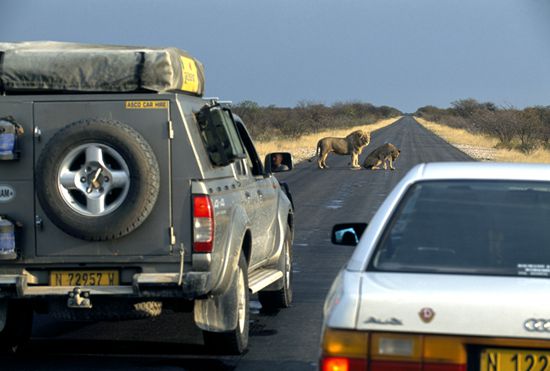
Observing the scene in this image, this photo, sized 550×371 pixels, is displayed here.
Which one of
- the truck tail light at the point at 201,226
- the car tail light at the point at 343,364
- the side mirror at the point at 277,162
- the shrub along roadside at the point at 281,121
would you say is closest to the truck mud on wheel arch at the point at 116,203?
the truck tail light at the point at 201,226

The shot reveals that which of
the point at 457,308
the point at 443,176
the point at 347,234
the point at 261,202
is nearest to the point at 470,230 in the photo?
the point at 443,176

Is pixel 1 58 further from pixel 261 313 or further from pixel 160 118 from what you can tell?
pixel 261 313

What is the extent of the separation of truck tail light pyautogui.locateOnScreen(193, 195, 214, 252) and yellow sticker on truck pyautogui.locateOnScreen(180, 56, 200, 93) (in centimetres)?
112

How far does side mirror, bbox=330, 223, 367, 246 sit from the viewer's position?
6145 mm

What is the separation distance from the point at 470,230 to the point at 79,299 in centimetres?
333

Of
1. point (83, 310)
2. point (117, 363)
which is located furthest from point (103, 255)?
point (117, 363)

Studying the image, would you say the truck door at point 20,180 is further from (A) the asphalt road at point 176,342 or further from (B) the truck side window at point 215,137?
(B) the truck side window at point 215,137

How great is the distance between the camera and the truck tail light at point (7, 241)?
293 inches

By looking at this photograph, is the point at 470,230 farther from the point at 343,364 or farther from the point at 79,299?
the point at 79,299

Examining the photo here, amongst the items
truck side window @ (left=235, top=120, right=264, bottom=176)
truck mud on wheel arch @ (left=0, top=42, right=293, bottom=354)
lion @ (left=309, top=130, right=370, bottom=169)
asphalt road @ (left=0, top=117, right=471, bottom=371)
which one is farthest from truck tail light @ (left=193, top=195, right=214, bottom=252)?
lion @ (left=309, top=130, right=370, bottom=169)

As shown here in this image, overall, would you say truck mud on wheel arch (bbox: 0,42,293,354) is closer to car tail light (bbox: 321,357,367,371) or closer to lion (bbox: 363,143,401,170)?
car tail light (bbox: 321,357,367,371)

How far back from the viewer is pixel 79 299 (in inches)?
292

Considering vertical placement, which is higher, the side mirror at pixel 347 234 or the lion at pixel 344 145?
the side mirror at pixel 347 234

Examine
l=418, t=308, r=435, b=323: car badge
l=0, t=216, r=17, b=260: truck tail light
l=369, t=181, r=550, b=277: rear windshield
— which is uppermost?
l=369, t=181, r=550, b=277: rear windshield
